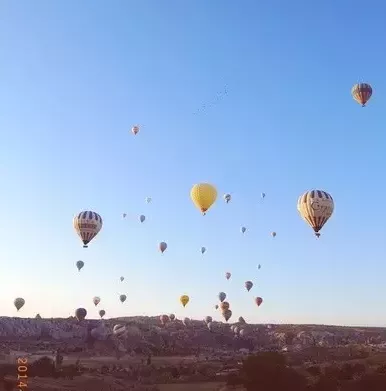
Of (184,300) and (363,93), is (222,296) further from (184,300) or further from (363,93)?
(363,93)

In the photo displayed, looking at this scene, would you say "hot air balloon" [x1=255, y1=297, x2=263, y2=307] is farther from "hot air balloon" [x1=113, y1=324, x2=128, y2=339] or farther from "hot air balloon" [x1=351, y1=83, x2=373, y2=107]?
"hot air balloon" [x1=351, y1=83, x2=373, y2=107]

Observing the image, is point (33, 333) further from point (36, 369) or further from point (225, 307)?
point (36, 369)

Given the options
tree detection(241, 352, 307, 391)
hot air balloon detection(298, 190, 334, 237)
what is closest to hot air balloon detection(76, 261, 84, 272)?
hot air balloon detection(298, 190, 334, 237)

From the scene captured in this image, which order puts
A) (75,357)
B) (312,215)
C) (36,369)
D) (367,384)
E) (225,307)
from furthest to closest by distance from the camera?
1. (225,307)
2. (75,357)
3. (36,369)
4. (312,215)
5. (367,384)

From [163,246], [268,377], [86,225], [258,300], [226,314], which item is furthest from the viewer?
[226,314]

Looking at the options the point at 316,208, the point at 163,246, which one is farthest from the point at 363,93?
the point at 163,246

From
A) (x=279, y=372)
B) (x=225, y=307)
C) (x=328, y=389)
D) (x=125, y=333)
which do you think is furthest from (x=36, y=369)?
(x=225, y=307)

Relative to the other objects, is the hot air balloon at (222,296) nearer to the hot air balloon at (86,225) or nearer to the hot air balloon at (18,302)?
the hot air balloon at (18,302)
